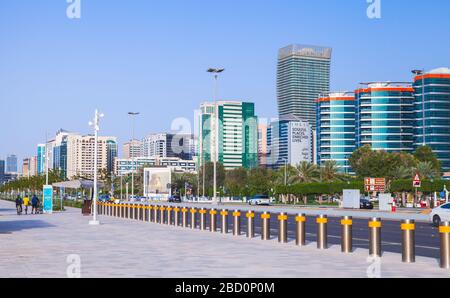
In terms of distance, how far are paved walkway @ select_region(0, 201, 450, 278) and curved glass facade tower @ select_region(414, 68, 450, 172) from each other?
158302mm

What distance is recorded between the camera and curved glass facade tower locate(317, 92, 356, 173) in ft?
647

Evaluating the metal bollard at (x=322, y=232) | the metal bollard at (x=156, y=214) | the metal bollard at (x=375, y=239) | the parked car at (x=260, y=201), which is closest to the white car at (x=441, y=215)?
the metal bollard at (x=156, y=214)

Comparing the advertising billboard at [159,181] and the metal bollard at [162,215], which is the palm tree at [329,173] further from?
the metal bollard at [162,215]

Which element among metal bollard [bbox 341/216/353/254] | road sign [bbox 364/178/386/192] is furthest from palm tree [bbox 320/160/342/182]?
metal bollard [bbox 341/216/353/254]

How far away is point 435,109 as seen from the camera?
171250 mm

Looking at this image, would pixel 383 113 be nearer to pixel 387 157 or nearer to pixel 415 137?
pixel 415 137

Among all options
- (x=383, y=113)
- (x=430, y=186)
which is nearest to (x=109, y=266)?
(x=430, y=186)

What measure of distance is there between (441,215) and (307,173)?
85374 mm

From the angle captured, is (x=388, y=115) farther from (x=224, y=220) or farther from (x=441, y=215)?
(x=224, y=220)

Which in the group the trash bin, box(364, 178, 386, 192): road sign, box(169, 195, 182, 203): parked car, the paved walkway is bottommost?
box(169, 195, 182, 203): parked car

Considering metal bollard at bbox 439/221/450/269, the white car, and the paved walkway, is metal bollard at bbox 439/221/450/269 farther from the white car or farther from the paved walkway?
the white car

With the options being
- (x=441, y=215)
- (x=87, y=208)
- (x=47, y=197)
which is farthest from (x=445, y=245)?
(x=47, y=197)

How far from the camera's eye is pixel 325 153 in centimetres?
19950

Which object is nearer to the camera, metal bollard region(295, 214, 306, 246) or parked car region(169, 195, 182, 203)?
metal bollard region(295, 214, 306, 246)
